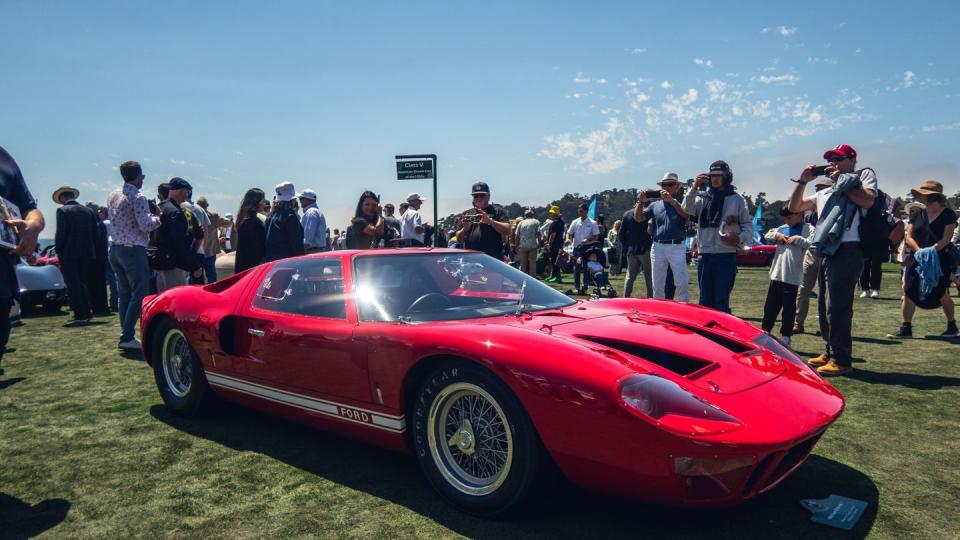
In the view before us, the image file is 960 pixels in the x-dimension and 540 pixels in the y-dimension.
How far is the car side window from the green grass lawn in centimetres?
78

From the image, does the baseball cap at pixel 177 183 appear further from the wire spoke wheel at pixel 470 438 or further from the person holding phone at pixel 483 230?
the wire spoke wheel at pixel 470 438

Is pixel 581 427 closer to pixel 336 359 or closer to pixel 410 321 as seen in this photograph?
pixel 410 321

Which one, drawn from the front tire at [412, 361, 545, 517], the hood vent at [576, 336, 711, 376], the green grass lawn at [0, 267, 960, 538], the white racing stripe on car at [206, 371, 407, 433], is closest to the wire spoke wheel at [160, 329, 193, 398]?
the green grass lawn at [0, 267, 960, 538]

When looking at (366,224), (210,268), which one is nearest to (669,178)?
(366,224)

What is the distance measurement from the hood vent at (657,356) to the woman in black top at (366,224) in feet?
15.7

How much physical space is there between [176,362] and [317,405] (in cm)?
160

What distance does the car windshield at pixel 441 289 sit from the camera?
2.90 meters

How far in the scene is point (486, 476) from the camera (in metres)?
2.41

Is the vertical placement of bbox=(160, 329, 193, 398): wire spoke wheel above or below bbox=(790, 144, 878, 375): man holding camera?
below

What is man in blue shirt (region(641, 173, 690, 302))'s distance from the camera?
6.22 m

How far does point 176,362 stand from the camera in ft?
13.0

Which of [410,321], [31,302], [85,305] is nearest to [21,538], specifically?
[410,321]

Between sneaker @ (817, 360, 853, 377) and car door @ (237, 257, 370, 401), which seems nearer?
car door @ (237, 257, 370, 401)

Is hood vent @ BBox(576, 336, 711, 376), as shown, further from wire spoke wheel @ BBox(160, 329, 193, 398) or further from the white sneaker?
the white sneaker
